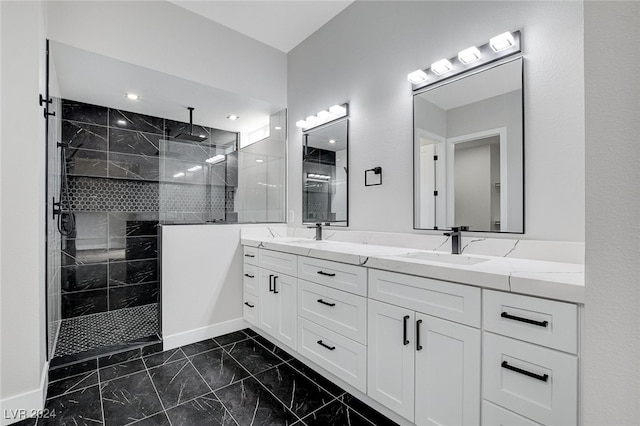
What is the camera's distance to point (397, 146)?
7.38 feet

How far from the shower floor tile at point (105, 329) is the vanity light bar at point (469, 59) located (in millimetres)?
2999

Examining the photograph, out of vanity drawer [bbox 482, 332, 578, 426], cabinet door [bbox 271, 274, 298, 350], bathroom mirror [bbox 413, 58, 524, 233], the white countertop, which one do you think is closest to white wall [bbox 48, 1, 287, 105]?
bathroom mirror [bbox 413, 58, 524, 233]

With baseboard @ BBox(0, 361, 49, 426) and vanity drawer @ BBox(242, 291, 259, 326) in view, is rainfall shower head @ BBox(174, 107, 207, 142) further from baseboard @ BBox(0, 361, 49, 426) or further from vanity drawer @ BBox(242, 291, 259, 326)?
→ baseboard @ BBox(0, 361, 49, 426)

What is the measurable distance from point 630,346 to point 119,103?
14.0 ft

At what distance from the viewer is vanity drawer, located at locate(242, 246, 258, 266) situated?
2.74m

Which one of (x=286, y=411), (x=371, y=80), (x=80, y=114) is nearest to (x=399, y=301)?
(x=286, y=411)

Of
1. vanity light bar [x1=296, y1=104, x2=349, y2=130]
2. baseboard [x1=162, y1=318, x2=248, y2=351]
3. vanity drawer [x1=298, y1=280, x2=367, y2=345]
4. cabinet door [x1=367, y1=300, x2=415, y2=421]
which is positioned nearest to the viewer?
cabinet door [x1=367, y1=300, x2=415, y2=421]

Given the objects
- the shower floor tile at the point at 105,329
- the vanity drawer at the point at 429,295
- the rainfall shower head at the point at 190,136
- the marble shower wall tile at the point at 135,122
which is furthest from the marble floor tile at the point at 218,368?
the marble shower wall tile at the point at 135,122

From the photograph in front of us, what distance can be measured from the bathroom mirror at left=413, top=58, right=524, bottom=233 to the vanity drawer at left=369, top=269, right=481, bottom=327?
0.64 m

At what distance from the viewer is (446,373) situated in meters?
1.33

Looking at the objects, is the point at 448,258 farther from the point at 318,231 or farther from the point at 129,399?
the point at 129,399

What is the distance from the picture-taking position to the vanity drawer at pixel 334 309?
1724 millimetres

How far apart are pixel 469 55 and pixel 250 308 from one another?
2.61 metres

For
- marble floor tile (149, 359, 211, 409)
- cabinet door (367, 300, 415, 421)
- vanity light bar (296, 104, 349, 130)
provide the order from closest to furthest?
cabinet door (367, 300, 415, 421) < marble floor tile (149, 359, 211, 409) < vanity light bar (296, 104, 349, 130)
